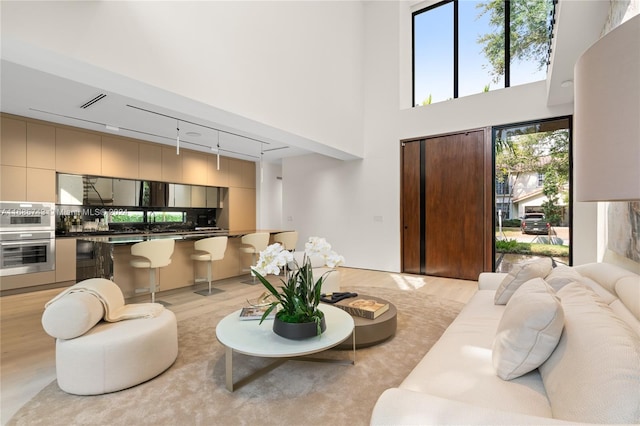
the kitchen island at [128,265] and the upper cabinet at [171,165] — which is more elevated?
the upper cabinet at [171,165]

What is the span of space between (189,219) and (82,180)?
2.45 metres

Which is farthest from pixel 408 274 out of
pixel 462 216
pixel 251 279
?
pixel 251 279

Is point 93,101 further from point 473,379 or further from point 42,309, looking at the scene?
point 473,379

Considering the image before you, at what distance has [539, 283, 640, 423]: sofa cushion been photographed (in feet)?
2.71

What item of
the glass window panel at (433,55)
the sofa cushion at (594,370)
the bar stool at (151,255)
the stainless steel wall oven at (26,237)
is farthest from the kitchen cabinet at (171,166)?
the sofa cushion at (594,370)

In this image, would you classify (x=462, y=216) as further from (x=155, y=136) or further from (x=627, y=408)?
(x=155, y=136)

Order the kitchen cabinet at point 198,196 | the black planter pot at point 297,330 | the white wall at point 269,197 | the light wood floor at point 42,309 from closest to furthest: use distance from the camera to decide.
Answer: the black planter pot at point 297,330 → the light wood floor at point 42,309 → the kitchen cabinet at point 198,196 → the white wall at point 269,197

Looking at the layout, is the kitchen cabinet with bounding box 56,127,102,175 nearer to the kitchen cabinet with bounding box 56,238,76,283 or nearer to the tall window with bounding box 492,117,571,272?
the kitchen cabinet with bounding box 56,238,76,283

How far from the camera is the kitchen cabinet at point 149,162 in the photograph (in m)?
6.00

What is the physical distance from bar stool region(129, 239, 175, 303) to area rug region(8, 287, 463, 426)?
158 cm

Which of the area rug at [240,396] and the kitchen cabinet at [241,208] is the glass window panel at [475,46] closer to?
the area rug at [240,396]

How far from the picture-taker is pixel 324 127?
518 cm

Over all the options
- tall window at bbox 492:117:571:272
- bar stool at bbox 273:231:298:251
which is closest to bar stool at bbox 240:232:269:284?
bar stool at bbox 273:231:298:251

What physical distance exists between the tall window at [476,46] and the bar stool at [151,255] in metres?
5.23
